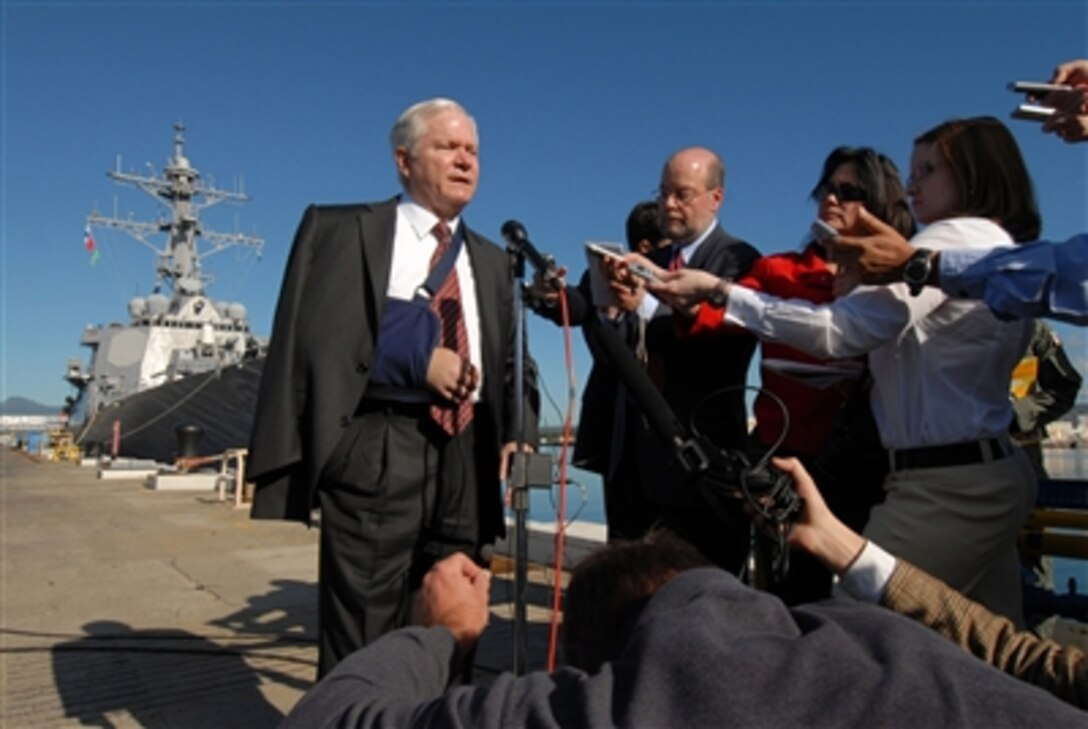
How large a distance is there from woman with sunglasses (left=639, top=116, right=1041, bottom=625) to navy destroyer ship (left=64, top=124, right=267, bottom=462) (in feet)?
85.1

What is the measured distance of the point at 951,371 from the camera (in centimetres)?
183

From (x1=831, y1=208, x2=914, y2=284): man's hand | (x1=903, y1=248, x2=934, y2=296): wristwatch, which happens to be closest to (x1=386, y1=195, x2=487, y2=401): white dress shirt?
(x1=831, y1=208, x2=914, y2=284): man's hand

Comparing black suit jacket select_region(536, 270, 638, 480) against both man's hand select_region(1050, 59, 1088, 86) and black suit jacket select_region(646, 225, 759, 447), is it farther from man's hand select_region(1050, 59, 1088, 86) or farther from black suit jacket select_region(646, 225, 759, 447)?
man's hand select_region(1050, 59, 1088, 86)

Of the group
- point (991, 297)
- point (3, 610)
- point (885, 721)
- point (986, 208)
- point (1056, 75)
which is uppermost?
point (1056, 75)

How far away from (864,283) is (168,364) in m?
36.9

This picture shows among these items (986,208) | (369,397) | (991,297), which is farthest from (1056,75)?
(369,397)

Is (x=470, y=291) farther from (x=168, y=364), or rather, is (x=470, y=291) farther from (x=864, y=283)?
(x=168, y=364)

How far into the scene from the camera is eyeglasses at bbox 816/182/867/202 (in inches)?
95.3

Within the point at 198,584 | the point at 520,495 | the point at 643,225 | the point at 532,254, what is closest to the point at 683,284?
the point at 532,254

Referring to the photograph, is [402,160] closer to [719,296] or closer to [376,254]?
[376,254]

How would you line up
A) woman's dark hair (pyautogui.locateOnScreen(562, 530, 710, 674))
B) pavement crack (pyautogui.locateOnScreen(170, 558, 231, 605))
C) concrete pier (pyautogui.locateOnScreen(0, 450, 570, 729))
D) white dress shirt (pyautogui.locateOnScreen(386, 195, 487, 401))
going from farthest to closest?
pavement crack (pyautogui.locateOnScreen(170, 558, 231, 605)), concrete pier (pyautogui.locateOnScreen(0, 450, 570, 729)), white dress shirt (pyautogui.locateOnScreen(386, 195, 487, 401)), woman's dark hair (pyautogui.locateOnScreen(562, 530, 710, 674))

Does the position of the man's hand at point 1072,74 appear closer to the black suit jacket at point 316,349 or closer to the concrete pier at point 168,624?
the black suit jacket at point 316,349

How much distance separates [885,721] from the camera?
0.81 meters

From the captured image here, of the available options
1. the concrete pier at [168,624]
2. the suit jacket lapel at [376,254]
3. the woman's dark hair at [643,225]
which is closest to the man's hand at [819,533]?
the suit jacket lapel at [376,254]
